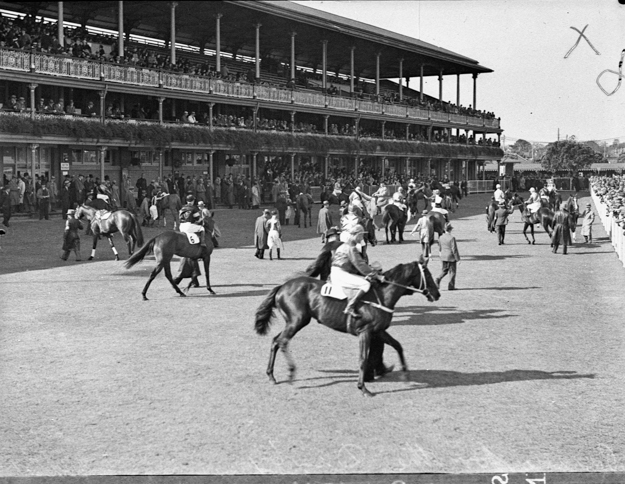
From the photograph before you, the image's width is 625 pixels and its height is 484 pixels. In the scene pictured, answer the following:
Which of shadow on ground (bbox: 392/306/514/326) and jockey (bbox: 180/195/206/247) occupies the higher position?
jockey (bbox: 180/195/206/247)

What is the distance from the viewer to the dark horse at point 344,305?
8.75 metres

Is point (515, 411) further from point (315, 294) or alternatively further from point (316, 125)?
point (316, 125)

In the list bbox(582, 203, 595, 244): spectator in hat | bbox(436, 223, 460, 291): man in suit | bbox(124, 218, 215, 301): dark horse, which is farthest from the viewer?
bbox(582, 203, 595, 244): spectator in hat

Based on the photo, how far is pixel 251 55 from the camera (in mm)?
56031

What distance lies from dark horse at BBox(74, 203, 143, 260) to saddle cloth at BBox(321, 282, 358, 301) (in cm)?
1153

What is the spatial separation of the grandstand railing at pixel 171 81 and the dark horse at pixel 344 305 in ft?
81.9

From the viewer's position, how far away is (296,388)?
29.5ft

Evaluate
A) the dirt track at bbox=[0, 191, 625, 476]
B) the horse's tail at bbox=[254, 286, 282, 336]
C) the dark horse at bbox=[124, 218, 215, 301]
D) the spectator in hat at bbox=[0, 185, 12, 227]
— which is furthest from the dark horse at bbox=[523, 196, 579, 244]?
the horse's tail at bbox=[254, 286, 282, 336]

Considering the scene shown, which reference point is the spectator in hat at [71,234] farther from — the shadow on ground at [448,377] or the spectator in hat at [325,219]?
the shadow on ground at [448,377]

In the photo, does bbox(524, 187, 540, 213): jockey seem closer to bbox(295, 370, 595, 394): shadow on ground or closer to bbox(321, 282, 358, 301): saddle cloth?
bbox(295, 370, 595, 394): shadow on ground

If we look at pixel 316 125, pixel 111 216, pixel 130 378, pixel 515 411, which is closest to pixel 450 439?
pixel 515 411

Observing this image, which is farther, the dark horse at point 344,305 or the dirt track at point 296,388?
the dark horse at point 344,305

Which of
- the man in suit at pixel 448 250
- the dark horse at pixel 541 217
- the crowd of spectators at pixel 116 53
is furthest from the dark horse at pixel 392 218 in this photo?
the crowd of spectators at pixel 116 53

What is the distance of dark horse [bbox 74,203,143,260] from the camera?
2016 centimetres
